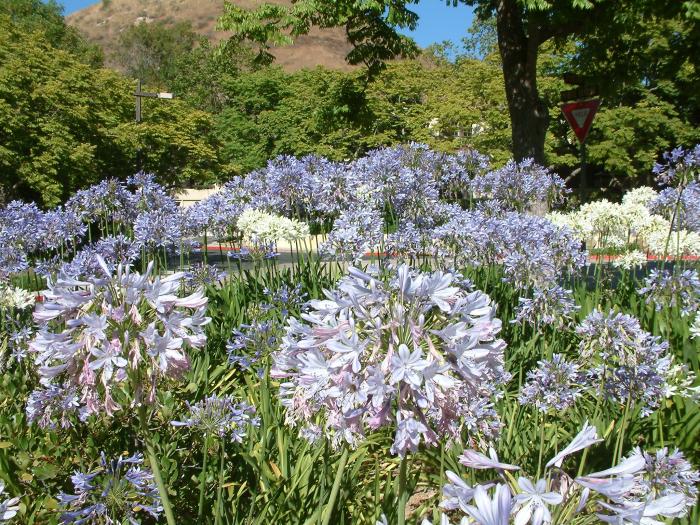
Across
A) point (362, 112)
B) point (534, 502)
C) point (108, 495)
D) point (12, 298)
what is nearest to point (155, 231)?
point (12, 298)

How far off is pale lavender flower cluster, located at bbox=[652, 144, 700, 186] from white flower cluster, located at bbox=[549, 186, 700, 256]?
0.90 m

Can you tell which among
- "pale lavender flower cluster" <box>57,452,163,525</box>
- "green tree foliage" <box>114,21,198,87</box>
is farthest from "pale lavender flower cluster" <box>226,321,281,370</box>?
"green tree foliage" <box>114,21,198,87</box>

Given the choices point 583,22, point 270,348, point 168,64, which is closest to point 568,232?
point 270,348

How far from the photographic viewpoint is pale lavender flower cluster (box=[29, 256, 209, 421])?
1.83 meters

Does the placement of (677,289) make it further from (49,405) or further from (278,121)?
(278,121)

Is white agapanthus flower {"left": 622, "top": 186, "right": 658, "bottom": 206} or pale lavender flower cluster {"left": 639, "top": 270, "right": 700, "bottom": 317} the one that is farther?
white agapanthus flower {"left": 622, "top": 186, "right": 658, "bottom": 206}

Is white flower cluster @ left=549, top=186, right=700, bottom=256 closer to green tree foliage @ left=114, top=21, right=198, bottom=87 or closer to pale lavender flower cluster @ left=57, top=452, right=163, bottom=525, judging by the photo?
pale lavender flower cluster @ left=57, top=452, right=163, bottom=525

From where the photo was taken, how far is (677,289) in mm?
4805

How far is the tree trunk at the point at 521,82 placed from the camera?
44.5 feet

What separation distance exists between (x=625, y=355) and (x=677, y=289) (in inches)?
96.3

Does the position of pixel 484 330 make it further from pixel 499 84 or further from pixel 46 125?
pixel 499 84

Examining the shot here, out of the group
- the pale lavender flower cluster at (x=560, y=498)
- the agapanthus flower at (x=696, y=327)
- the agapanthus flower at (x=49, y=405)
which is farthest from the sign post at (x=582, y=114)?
the pale lavender flower cluster at (x=560, y=498)

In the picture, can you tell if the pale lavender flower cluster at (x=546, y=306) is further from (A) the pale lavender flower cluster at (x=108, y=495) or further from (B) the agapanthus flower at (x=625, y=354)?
(A) the pale lavender flower cluster at (x=108, y=495)

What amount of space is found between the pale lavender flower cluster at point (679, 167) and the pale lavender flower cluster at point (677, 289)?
1302mm
